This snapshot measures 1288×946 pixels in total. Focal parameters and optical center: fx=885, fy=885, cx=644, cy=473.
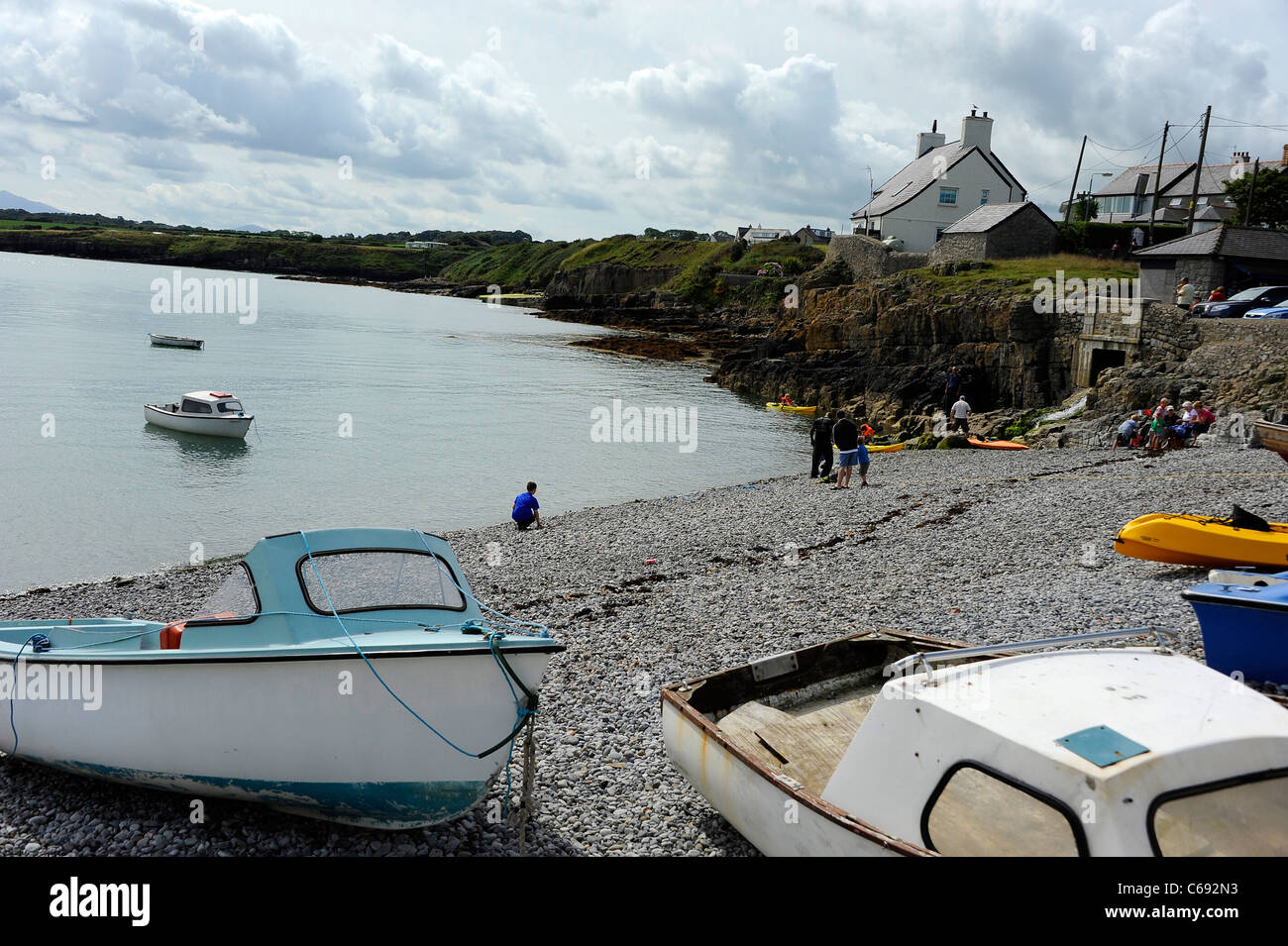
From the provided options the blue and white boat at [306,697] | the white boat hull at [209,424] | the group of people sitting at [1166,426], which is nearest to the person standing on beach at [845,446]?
the group of people sitting at [1166,426]

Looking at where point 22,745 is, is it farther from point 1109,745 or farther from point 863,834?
point 1109,745

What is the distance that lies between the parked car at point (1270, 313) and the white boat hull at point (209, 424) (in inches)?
1532

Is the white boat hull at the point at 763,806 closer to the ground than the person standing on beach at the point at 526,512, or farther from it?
farther from it

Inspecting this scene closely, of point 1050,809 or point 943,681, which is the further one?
point 943,681

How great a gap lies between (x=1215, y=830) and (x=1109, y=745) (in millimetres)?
648

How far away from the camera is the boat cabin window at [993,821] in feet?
15.9

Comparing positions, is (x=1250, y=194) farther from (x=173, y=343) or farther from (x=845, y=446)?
(x=173, y=343)

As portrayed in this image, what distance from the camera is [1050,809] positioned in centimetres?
487

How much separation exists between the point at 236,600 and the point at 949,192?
229 ft

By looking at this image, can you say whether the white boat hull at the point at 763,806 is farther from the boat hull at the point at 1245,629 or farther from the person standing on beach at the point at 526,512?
the person standing on beach at the point at 526,512

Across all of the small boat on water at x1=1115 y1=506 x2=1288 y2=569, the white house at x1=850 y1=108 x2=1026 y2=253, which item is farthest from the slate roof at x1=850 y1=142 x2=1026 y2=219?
the small boat on water at x1=1115 y1=506 x2=1288 y2=569

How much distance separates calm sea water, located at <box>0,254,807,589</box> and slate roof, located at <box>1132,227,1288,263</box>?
19.0m

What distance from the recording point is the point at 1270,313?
31.9 meters
